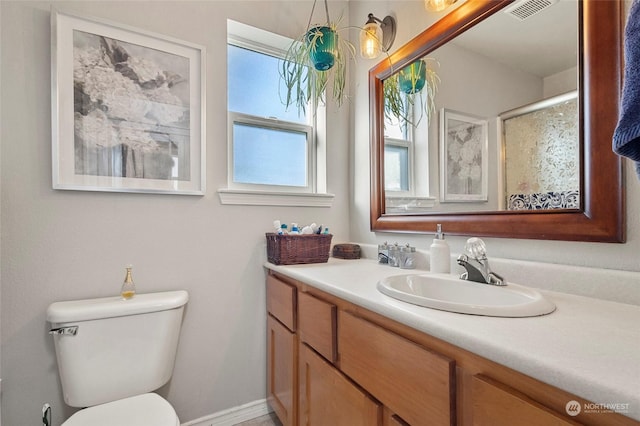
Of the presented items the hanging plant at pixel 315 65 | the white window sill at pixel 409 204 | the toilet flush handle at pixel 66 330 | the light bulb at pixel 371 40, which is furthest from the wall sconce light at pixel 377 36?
the toilet flush handle at pixel 66 330

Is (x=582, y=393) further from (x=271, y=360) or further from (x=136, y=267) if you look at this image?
(x=136, y=267)

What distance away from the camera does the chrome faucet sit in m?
0.90

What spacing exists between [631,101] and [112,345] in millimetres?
1581

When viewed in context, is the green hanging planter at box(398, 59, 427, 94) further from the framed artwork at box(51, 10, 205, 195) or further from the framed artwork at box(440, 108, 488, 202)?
the framed artwork at box(51, 10, 205, 195)

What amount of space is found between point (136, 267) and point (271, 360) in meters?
0.78

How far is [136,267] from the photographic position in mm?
1298

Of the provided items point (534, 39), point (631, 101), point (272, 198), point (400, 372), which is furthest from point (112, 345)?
point (534, 39)

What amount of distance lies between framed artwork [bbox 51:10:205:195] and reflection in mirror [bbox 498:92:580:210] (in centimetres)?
128

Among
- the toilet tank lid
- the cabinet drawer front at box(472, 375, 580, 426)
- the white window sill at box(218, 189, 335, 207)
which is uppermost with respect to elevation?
the white window sill at box(218, 189, 335, 207)

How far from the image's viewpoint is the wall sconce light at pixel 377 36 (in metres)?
1.50

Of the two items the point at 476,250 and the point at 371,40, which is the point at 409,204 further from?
the point at 371,40

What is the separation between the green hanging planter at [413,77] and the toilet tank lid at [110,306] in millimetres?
1399

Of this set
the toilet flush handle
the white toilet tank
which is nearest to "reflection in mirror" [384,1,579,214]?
the white toilet tank

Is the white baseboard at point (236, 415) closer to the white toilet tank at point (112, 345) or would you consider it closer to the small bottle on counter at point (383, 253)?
the white toilet tank at point (112, 345)
